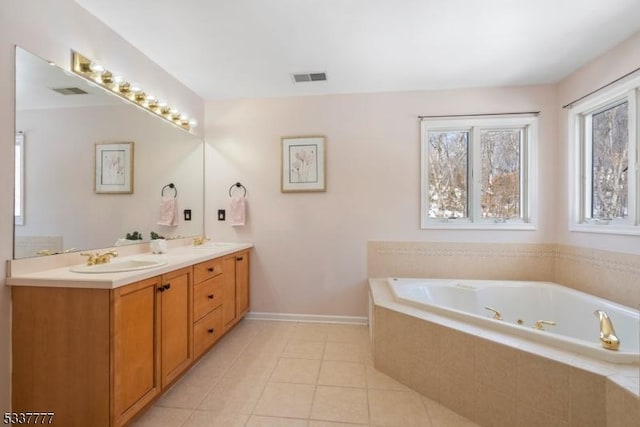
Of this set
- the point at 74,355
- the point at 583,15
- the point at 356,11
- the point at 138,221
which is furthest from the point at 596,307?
the point at 138,221

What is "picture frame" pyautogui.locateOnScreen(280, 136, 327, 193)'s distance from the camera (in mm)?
2904

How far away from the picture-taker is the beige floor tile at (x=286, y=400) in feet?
5.29

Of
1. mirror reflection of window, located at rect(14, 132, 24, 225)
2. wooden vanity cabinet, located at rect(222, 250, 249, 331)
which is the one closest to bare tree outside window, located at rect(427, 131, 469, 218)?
wooden vanity cabinet, located at rect(222, 250, 249, 331)

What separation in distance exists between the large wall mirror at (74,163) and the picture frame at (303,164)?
1.05 metres

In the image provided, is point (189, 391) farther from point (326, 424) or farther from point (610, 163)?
point (610, 163)

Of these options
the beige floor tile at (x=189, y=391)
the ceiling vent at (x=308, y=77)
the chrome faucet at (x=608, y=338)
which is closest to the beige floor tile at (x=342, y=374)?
the beige floor tile at (x=189, y=391)

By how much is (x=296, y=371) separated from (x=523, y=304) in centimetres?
190

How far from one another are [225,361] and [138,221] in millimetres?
1219

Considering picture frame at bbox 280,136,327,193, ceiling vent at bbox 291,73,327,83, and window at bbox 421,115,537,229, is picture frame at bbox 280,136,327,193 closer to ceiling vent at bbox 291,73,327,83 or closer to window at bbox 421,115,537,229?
ceiling vent at bbox 291,73,327,83

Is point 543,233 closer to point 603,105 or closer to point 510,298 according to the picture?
point 510,298

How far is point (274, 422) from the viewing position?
154 cm

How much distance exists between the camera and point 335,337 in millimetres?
2590

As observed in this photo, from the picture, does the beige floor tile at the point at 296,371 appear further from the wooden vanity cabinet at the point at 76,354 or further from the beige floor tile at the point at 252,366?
the wooden vanity cabinet at the point at 76,354

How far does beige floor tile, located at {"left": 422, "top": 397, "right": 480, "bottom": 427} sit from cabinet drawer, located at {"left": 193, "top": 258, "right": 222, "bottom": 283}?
162cm
